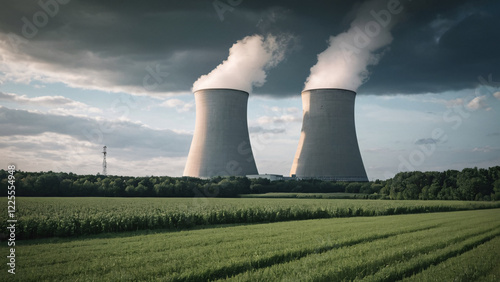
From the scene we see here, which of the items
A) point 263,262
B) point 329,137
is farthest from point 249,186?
point 263,262

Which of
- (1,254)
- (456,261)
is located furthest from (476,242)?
(1,254)

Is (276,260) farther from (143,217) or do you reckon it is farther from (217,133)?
(217,133)

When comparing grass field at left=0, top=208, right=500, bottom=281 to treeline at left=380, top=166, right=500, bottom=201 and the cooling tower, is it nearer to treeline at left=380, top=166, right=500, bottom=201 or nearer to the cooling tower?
the cooling tower

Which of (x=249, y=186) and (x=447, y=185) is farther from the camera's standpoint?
(x=249, y=186)

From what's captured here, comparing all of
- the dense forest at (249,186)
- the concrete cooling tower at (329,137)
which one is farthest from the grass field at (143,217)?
the dense forest at (249,186)

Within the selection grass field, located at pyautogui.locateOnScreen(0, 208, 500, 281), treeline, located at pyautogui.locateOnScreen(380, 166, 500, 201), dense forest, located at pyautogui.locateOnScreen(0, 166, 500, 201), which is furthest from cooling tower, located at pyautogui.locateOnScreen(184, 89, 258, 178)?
grass field, located at pyautogui.locateOnScreen(0, 208, 500, 281)

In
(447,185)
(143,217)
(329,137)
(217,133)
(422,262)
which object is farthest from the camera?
(447,185)

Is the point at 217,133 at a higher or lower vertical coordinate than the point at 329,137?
higher
